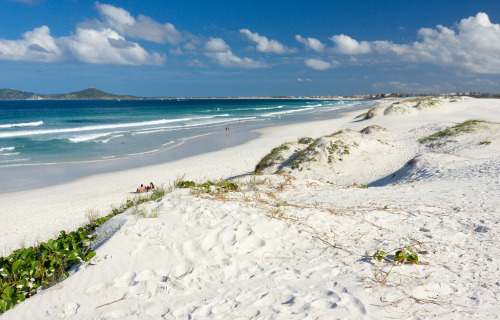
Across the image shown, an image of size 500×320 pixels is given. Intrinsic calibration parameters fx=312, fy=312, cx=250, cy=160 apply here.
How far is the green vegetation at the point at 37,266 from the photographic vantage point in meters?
3.62

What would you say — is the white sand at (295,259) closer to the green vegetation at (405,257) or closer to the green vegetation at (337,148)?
the green vegetation at (405,257)

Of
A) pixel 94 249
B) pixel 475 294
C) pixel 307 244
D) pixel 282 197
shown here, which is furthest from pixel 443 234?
pixel 94 249

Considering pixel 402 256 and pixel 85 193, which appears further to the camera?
pixel 85 193

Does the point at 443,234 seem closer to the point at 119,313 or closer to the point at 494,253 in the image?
the point at 494,253

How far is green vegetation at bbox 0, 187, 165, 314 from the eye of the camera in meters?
3.62

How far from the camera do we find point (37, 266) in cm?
393

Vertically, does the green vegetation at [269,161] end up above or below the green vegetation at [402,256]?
below

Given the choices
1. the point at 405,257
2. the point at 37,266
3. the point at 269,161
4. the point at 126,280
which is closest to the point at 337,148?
the point at 269,161

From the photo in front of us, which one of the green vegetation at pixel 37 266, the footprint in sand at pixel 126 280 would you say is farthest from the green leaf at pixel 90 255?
the footprint in sand at pixel 126 280

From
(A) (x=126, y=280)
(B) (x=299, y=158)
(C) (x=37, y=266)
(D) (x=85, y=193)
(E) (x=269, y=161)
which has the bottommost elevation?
(D) (x=85, y=193)

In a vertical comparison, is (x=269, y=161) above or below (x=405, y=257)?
below

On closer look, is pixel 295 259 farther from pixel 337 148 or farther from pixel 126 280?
pixel 337 148

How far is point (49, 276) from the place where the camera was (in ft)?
12.8

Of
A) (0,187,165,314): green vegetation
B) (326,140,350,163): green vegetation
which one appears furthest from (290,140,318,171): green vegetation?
(0,187,165,314): green vegetation
